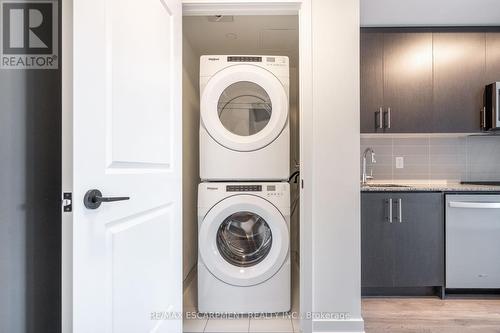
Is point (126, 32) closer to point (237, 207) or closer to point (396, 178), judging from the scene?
point (237, 207)

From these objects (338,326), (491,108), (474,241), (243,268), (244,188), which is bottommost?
(338,326)

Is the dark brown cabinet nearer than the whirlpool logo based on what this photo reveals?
No

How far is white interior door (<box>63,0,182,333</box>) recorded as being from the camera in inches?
31.9

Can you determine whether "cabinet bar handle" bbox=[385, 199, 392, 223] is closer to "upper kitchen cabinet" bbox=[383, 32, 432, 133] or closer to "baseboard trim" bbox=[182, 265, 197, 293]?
"upper kitchen cabinet" bbox=[383, 32, 432, 133]

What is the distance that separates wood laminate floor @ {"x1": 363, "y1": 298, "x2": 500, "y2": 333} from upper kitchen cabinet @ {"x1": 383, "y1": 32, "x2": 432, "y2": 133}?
4.54ft

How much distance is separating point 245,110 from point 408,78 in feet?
4.78

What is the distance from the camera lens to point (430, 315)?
6.18 feet

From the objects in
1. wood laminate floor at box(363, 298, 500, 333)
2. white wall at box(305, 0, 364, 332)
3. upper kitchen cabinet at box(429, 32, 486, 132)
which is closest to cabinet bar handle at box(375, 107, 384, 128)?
upper kitchen cabinet at box(429, 32, 486, 132)

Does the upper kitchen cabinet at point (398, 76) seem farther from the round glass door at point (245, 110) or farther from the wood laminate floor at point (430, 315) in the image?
the wood laminate floor at point (430, 315)

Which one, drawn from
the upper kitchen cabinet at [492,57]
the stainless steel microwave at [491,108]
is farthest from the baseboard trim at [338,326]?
the upper kitchen cabinet at [492,57]

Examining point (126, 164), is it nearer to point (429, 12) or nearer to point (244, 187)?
point (244, 187)

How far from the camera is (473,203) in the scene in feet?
6.51

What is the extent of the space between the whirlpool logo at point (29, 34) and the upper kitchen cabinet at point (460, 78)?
2608 millimetres

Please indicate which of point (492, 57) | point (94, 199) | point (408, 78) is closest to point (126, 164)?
point (94, 199)
